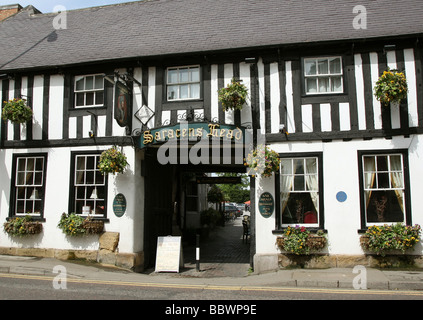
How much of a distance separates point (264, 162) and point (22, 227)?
7585 millimetres

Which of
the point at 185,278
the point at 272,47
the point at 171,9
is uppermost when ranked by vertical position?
the point at 171,9

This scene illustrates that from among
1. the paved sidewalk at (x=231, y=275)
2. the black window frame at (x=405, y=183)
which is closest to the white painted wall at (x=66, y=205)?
the paved sidewalk at (x=231, y=275)

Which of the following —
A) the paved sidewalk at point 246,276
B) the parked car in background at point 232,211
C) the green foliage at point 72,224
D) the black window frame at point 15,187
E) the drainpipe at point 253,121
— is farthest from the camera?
the parked car in background at point 232,211

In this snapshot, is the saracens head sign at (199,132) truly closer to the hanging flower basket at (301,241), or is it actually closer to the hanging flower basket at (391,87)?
the hanging flower basket at (301,241)

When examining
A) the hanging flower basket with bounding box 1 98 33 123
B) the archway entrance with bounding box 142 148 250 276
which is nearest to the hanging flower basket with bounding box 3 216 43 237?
the hanging flower basket with bounding box 1 98 33 123

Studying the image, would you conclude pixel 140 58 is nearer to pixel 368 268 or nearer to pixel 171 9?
pixel 171 9

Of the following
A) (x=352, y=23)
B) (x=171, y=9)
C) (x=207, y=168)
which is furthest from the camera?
(x=207, y=168)

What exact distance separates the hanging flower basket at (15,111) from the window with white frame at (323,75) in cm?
864

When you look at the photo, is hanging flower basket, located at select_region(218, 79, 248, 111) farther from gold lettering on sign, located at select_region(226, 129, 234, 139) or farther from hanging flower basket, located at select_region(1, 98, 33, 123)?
hanging flower basket, located at select_region(1, 98, 33, 123)

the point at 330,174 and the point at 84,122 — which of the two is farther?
the point at 84,122

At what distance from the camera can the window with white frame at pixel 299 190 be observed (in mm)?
10039
